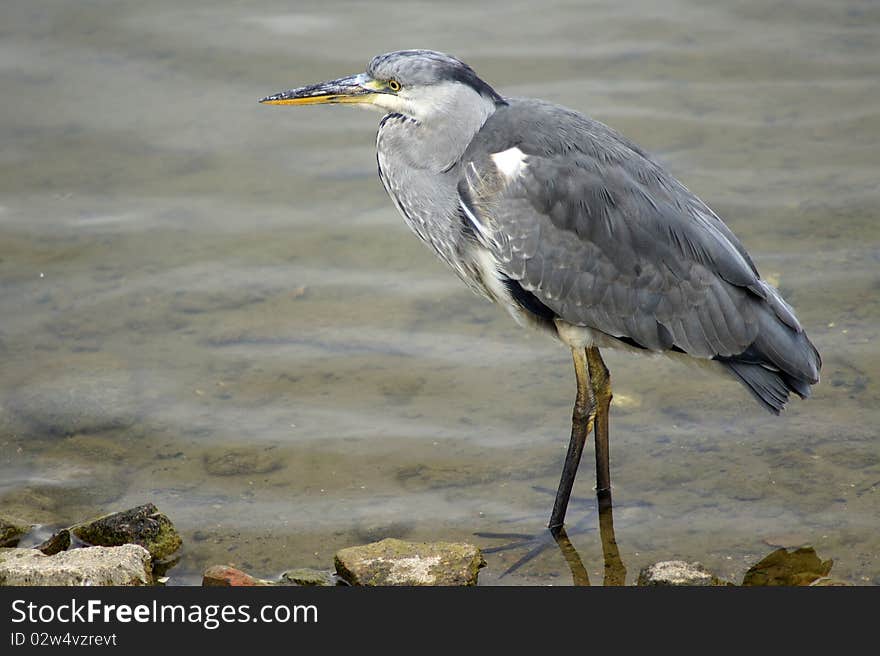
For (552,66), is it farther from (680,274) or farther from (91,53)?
(680,274)

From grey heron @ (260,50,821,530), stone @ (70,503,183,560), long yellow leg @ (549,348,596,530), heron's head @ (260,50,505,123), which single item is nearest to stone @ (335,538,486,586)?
long yellow leg @ (549,348,596,530)

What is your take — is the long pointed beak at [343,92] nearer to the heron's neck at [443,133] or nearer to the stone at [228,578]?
the heron's neck at [443,133]

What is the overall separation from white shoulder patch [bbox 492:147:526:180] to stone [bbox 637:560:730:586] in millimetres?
1645

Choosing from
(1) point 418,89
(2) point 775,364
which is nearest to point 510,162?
(1) point 418,89

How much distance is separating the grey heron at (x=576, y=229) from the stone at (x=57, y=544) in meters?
1.94

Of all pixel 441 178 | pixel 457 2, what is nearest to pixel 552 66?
pixel 457 2

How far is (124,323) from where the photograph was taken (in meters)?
6.90

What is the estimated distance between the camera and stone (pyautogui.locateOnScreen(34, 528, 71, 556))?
492 centimetres

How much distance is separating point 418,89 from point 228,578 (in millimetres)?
2133

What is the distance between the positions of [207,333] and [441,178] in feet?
7.12

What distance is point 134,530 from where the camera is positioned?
198 inches

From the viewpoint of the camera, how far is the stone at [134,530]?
16.4 feet

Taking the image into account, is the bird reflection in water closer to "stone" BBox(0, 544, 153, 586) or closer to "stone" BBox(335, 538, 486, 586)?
"stone" BBox(335, 538, 486, 586)

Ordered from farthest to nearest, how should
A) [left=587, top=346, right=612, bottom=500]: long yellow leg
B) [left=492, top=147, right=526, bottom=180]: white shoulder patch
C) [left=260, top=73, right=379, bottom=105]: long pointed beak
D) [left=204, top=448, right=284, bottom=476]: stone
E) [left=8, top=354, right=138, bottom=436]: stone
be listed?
[left=8, top=354, right=138, bottom=436]: stone → [left=204, top=448, right=284, bottom=476]: stone → [left=587, top=346, right=612, bottom=500]: long yellow leg → [left=260, top=73, right=379, bottom=105]: long pointed beak → [left=492, top=147, right=526, bottom=180]: white shoulder patch
